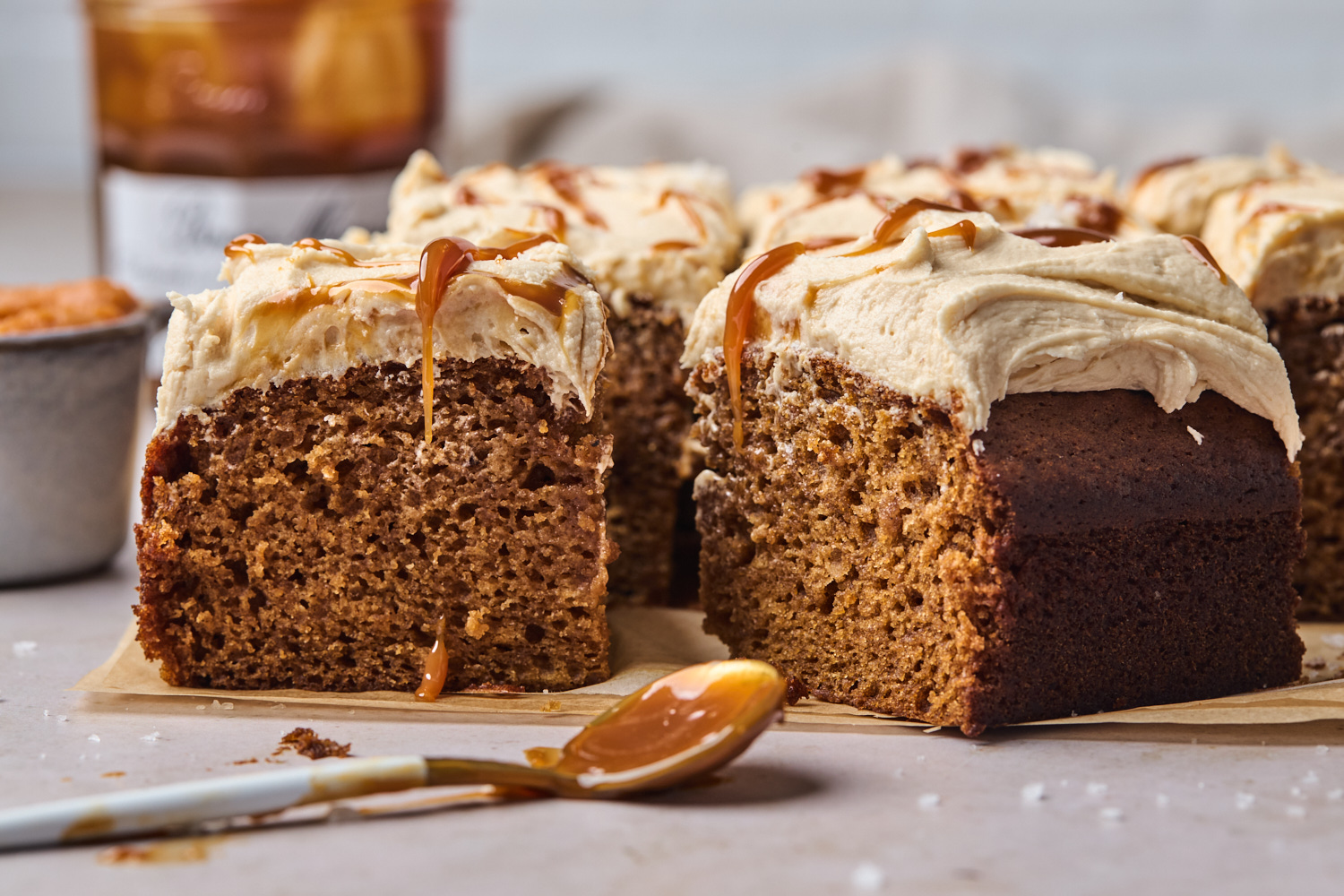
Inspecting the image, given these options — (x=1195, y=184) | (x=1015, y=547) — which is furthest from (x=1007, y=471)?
(x=1195, y=184)

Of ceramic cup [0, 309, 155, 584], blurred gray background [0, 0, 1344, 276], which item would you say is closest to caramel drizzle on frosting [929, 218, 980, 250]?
ceramic cup [0, 309, 155, 584]

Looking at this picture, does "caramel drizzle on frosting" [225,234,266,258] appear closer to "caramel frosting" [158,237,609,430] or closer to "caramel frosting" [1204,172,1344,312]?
"caramel frosting" [158,237,609,430]

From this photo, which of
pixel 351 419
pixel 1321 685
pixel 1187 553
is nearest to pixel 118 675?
pixel 351 419

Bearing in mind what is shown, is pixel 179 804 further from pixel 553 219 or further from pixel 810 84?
pixel 810 84

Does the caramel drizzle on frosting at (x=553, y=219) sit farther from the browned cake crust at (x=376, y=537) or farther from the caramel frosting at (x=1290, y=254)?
the caramel frosting at (x=1290, y=254)

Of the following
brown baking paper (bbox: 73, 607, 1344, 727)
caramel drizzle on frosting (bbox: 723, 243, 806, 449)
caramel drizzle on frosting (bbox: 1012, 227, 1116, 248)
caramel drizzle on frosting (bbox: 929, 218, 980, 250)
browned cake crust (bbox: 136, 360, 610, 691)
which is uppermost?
caramel drizzle on frosting (bbox: 929, 218, 980, 250)

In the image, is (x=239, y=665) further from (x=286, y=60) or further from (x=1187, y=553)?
(x=286, y=60)

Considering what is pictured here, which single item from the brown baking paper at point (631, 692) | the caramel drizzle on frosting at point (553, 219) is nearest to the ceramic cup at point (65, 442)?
the brown baking paper at point (631, 692)
